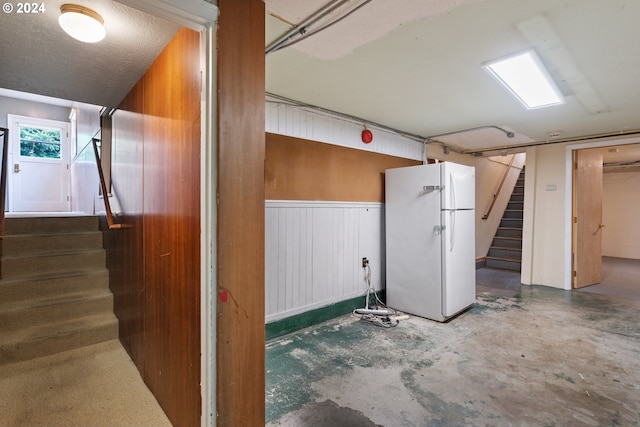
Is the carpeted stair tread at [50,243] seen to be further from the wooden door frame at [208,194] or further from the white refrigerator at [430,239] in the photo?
the white refrigerator at [430,239]

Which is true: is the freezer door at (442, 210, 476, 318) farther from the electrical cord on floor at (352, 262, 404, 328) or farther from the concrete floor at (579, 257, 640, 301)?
the concrete floor at (579, 257, 640, 301)

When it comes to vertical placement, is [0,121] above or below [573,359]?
above

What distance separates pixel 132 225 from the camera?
2.43 m

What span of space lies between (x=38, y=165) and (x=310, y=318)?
676cm

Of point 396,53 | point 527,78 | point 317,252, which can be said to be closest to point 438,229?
point 317,252

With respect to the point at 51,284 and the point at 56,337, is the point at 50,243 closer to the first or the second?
the point at 51,284

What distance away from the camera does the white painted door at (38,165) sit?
5973 millimetres

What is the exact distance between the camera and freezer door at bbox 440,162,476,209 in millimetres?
3471

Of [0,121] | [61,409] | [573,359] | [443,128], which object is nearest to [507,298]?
[573,359]

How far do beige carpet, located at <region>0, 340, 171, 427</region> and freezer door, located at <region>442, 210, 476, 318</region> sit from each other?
2.95 metres

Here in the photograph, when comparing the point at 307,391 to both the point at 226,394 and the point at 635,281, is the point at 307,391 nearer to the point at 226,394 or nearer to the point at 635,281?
the point at 226,394

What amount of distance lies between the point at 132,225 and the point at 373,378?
226cm

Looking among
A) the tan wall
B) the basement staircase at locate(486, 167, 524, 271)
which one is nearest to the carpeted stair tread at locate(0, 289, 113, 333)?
the tan wall

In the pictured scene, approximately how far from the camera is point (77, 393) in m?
2.05
